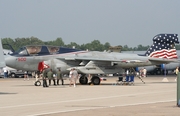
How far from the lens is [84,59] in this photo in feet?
106

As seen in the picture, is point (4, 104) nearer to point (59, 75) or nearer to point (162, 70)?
point (59, 75)

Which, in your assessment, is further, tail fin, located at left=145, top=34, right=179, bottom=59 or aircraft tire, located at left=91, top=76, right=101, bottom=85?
tail fin, located at left=145, top=34, right=179, bottom=59

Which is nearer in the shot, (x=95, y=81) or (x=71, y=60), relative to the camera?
(x=71, y=60)

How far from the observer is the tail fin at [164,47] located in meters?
35.3

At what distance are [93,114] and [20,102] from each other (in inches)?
206

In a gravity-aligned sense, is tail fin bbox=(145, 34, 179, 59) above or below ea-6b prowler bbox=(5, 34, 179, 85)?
above

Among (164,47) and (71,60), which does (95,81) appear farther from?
(164,47)

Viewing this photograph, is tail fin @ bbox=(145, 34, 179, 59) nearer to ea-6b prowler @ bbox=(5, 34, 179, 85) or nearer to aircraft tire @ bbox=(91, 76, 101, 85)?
ea-6b prowler @ bbox=(5, 34, 179, 85)

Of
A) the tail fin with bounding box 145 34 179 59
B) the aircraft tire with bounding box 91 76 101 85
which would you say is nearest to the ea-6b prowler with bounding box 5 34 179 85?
the aircraft tire with bounding box 91 76 101 85

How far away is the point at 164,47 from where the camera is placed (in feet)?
118

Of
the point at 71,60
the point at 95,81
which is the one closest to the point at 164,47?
the point at 95,81

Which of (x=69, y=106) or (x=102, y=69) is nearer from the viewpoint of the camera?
(x=69, y=106)

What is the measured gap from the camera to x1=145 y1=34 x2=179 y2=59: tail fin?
3528 cm

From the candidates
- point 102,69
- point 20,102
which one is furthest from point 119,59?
point 20,102
